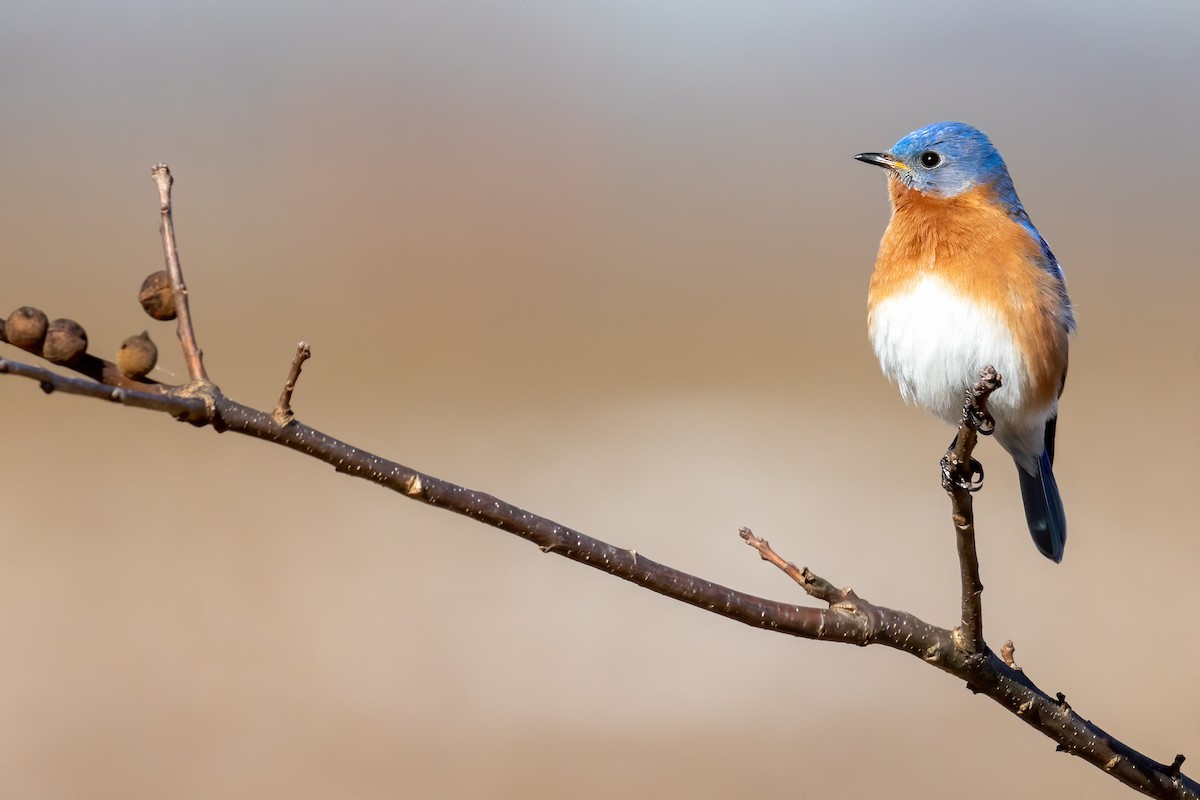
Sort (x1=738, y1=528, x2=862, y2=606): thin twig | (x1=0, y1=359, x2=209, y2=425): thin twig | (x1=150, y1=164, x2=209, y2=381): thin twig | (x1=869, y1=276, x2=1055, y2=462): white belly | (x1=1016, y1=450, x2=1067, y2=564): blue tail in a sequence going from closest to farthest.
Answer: (x1=0, y1=359, x2=209, y2=425): thin twig → (x1=150, y1=164, x2=209, y2=381): thin twig → (x1=738, y1=528, x2=862, y2=606): thin twig → (x1=869, y1=276, x2=1055, y2=462): white belly → (x1=1016, y1=450, x2=1067, y2=564): blue tail

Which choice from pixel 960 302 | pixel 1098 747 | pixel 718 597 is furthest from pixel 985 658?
pixel 960 302

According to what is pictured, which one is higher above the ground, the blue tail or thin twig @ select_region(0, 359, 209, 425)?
the blue tail

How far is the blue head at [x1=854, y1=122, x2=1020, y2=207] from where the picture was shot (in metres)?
2.86

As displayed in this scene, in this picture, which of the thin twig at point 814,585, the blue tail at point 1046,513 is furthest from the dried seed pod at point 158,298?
the blue tail at point 1046,513

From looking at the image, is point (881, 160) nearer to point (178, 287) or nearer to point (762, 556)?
point (762, 556)

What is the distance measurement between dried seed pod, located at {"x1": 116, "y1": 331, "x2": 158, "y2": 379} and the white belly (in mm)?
2006

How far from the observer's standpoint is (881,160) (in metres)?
2.97

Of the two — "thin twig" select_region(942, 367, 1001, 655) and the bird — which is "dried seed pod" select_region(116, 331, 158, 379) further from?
the bird

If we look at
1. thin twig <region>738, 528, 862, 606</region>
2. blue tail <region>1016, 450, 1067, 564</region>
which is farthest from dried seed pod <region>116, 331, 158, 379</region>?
blue tail <region>1016, 450, 1067, 564</region>

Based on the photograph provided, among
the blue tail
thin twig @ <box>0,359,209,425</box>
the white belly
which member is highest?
the white belly

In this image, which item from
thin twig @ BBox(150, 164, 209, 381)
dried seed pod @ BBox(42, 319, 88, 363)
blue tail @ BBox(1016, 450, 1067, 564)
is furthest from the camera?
blue tail @ BBox(1016, 450, 1067, 564)

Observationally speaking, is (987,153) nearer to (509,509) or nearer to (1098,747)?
(1098,747)

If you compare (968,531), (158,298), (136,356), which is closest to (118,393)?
(136,356)

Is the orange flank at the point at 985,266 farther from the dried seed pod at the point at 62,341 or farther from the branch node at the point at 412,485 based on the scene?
the dried seed pod at the point at 62,341
